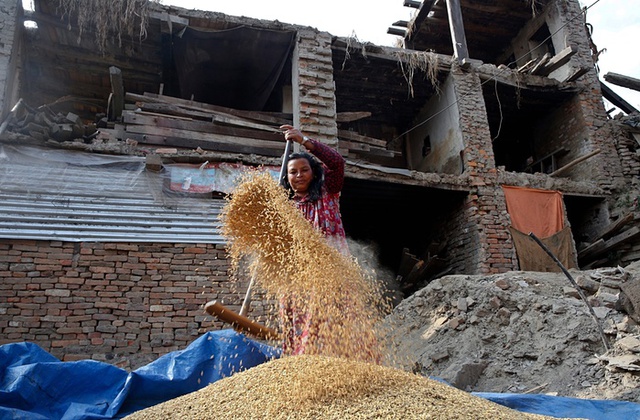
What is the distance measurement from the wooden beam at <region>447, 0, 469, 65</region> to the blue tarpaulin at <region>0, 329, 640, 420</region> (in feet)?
20.3

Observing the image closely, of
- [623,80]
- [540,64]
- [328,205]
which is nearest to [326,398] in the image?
[328,205]

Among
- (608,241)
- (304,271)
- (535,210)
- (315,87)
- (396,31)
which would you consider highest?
(396,31)

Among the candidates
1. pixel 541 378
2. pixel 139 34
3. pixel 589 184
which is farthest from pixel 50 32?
pixel 589 184

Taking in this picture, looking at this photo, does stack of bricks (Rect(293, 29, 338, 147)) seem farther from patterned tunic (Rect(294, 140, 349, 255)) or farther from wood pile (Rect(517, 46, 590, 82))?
wood pile (Rect(517, 46, 590, 82))

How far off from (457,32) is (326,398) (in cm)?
715

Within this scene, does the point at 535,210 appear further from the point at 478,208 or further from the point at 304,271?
the point at 304,271

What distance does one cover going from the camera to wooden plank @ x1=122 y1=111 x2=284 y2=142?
5594 mm

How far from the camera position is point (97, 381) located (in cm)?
221

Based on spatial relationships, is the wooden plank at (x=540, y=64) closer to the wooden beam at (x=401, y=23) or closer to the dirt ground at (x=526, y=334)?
the wooden beam at (x=401, y=23)

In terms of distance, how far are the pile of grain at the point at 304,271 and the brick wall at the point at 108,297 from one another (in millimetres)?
2100

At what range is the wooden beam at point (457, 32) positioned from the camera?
7410 millimetres

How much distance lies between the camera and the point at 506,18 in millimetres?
8680

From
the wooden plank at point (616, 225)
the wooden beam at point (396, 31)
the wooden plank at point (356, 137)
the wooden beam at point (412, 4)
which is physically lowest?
the wooden plank at point (616, 225)

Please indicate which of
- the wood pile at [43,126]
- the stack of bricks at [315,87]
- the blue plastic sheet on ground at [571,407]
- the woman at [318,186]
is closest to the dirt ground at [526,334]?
the blue plastic sheet on ground at [571,407]
